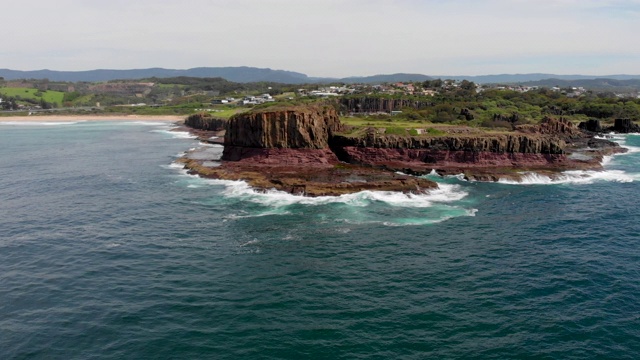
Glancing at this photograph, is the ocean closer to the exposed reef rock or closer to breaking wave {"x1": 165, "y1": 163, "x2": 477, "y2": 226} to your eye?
breaking wave {"x1": 165, "y1": 163, "x2": 477, "y2": 226}

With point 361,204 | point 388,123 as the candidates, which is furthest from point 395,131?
point 361,204

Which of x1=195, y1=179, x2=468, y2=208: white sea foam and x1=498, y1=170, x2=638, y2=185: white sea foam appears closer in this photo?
x1=195, y1=179, x2=468, y2=208: white sea foam

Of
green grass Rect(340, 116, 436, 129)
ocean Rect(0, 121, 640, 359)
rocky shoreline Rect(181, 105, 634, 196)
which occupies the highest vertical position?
green grass Rect(340, 116, 436, 129)

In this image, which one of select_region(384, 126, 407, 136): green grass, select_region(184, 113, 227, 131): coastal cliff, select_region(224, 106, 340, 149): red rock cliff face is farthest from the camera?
select_region(184, 113, 227, 131): coastal cliff

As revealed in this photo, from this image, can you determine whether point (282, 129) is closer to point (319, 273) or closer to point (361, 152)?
point (361, 152)

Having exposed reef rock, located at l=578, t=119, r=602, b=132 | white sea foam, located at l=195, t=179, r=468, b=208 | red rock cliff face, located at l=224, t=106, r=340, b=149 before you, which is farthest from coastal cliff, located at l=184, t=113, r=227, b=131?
exposed reef rock, located at l=578, t=119, r=602, b=132
